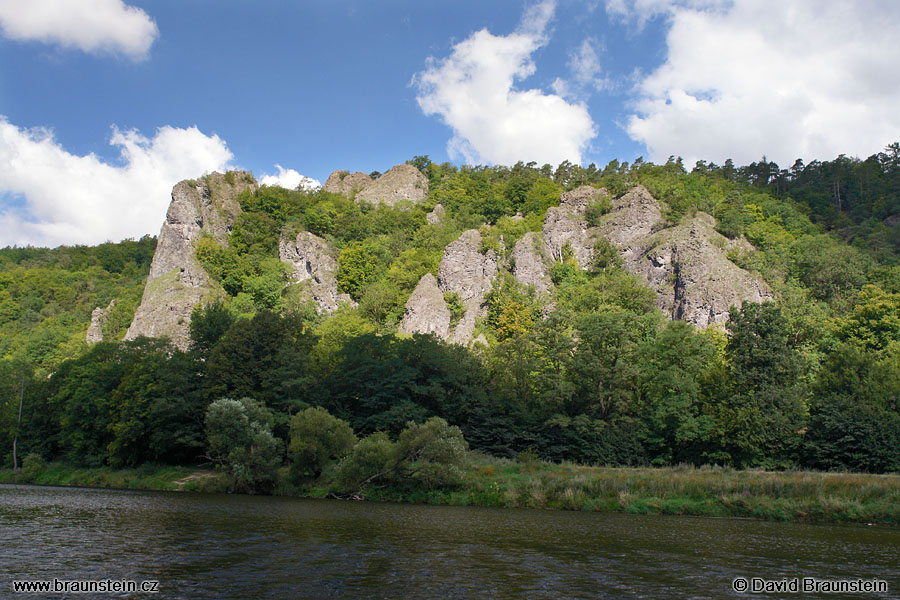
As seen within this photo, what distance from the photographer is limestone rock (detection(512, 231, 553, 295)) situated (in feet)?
322

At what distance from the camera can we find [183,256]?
357 ft

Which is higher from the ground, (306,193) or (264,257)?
(306,193)

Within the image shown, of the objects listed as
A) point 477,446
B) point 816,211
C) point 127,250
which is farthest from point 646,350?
point 127,250

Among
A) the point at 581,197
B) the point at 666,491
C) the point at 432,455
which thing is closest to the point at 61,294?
the point at 581,197

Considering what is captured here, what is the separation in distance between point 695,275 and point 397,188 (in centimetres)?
8329

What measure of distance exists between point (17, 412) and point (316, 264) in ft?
187

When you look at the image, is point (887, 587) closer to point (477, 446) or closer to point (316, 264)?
point (477, 446)

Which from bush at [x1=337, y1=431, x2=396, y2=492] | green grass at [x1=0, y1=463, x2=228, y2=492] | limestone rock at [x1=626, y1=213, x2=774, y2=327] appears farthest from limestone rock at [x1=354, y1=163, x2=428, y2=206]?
bush at [x1=337, y1=431, x2=396, y2=492]

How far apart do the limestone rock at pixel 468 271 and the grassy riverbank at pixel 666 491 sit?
52919 millimetres

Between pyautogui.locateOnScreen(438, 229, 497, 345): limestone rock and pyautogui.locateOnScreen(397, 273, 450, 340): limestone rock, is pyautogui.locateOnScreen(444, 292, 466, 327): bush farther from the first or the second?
pyautogui.locateOnScreen(397, 273, 450, 340): limestone rock

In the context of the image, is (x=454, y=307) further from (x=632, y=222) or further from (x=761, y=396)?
(x=761, y=396)

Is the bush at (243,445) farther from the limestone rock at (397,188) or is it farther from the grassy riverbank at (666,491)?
the limestone rock at (397,188)

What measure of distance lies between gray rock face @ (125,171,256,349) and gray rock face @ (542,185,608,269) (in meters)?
62.0

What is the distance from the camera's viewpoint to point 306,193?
486 ft
